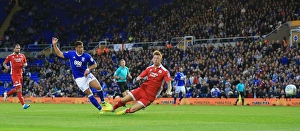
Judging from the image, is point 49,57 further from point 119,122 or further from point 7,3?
point 119,122

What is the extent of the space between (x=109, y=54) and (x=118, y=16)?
30.9 ft

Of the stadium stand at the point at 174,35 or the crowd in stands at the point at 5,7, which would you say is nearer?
the stadium stand at the point at 174,35

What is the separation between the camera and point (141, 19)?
5709 cm

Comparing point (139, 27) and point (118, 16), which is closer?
point (139, 27)

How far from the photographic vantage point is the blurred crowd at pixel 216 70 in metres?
37.4

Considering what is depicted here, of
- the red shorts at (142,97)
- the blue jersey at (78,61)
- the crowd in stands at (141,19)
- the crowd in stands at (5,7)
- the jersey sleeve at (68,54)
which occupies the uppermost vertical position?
the crowd in stands at (5,7)

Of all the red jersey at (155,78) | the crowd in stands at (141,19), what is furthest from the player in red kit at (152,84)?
the crowd in stands at (141,19)

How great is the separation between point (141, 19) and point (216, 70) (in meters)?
17.7

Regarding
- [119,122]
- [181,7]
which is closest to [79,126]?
[119,122]

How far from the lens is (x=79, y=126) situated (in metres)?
14.1

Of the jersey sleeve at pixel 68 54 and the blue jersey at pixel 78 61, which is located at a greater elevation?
the jersey sleeve at pixel 68 54

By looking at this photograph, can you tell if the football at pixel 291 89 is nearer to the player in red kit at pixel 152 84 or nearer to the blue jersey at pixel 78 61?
the player in red kit at pixel 152 84

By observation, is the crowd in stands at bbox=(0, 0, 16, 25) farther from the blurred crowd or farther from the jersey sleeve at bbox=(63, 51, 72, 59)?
the jersey sleeve at bbox=(63, 51, 72, 59)

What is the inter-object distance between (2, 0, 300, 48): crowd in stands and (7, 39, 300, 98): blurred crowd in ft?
9.59
